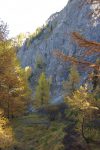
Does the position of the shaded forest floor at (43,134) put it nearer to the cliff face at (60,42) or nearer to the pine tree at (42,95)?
the pine tree at (42,95)

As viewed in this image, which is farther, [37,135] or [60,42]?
[60,42]

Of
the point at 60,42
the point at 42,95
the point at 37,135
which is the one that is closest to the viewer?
the point at 37,135

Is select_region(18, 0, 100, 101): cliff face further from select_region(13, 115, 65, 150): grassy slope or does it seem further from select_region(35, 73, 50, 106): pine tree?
select_region(13, 115, 65, 150): grassy slope

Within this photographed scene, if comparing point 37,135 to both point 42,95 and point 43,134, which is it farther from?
point 42,95

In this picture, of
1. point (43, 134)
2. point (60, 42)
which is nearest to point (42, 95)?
point (43, 134)

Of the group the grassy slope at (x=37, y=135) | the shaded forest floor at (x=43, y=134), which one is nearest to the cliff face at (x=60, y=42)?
the shaded forest floor at (x=43, y=134)

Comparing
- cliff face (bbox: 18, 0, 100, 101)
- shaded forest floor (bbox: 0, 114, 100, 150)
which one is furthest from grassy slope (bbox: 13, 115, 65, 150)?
cliff face (bbox: 18, 0, 100, 101)

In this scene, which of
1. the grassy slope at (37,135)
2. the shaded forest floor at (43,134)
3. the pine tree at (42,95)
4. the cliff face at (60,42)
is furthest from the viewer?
the cliff face at (60,42)

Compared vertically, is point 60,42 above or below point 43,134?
above

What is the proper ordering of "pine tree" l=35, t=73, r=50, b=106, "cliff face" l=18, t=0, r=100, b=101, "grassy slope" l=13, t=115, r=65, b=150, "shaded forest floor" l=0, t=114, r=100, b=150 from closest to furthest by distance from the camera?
"shaded forest floor" l=0, t=114, r=100, b=150, "grassy slope" l=13, t=115, r=65, b=150, "pine tree" l=35, t=73, r=50, b=106, "cliff face" l=18, t=0, r=100, b=101

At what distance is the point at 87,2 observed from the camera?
392 inches

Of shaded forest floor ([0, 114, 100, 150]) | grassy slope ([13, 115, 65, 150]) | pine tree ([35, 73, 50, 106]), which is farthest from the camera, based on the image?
pine tree ([35, 73, 50, 106])

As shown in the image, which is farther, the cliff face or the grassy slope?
the cliff face

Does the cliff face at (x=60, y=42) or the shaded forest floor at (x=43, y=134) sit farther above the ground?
the cliff face at (x=60, y=42)
